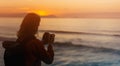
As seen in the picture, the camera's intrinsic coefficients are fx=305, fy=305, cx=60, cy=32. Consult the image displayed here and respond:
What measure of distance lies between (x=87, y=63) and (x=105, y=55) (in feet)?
6.47

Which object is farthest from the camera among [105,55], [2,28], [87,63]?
[2,28]

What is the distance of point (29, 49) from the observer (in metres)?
1.69

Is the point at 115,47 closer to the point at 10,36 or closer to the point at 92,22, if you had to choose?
the point at 10,36

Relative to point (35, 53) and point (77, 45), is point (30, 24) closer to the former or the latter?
point (35, 53)

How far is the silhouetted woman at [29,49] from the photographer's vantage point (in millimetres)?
1698

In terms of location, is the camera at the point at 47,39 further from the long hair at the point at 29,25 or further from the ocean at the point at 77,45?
the ocean at the point at 77,45

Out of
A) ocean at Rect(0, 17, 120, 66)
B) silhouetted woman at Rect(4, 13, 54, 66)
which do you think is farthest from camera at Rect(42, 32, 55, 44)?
ocean at Rect(0, 17, 120, 66)

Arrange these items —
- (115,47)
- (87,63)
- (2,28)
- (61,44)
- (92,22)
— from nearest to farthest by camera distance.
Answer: (87,63), (115,47), (61,44), (2,28), (92,22)

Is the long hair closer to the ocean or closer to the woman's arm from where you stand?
the woman's arm

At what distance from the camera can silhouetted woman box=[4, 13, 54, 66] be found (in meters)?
1.70

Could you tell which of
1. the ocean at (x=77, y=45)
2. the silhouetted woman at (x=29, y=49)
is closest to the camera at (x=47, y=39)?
the silhouetted woman at (x=29, y=49)

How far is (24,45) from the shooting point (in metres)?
1.70

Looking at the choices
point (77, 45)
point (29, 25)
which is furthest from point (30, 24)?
point (77, 45)

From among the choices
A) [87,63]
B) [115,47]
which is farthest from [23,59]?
[115,47]
